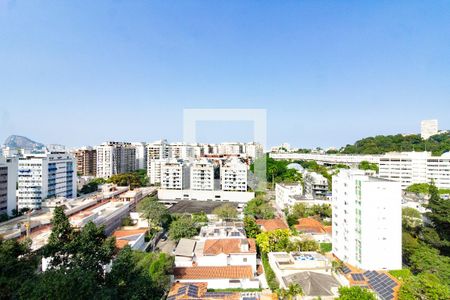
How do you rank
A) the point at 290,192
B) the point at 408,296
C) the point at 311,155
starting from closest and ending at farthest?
1. the point at 408,296
2. the point at 290,192
3. the point at 311,155

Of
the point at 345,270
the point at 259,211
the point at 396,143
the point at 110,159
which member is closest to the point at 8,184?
the point at 259,211

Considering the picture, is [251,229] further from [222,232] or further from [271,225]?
[271,225]

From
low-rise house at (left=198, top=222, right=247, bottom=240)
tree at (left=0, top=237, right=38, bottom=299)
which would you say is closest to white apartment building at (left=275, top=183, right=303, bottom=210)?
low-rise house at (left=198, top=222, right=247, bottom=240)

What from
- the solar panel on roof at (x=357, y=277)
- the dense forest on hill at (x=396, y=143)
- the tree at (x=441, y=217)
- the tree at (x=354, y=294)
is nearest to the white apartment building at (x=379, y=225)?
the solar panel on roof at (x=357, y=277)

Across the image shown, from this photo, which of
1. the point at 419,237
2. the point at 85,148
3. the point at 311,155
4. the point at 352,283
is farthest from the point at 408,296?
the point at 311,155

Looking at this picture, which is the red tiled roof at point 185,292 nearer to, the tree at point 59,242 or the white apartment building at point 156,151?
the tree at point 59,242

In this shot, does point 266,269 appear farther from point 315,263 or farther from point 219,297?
point 219,297

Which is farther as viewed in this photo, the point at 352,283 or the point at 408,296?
the point at 352,283
